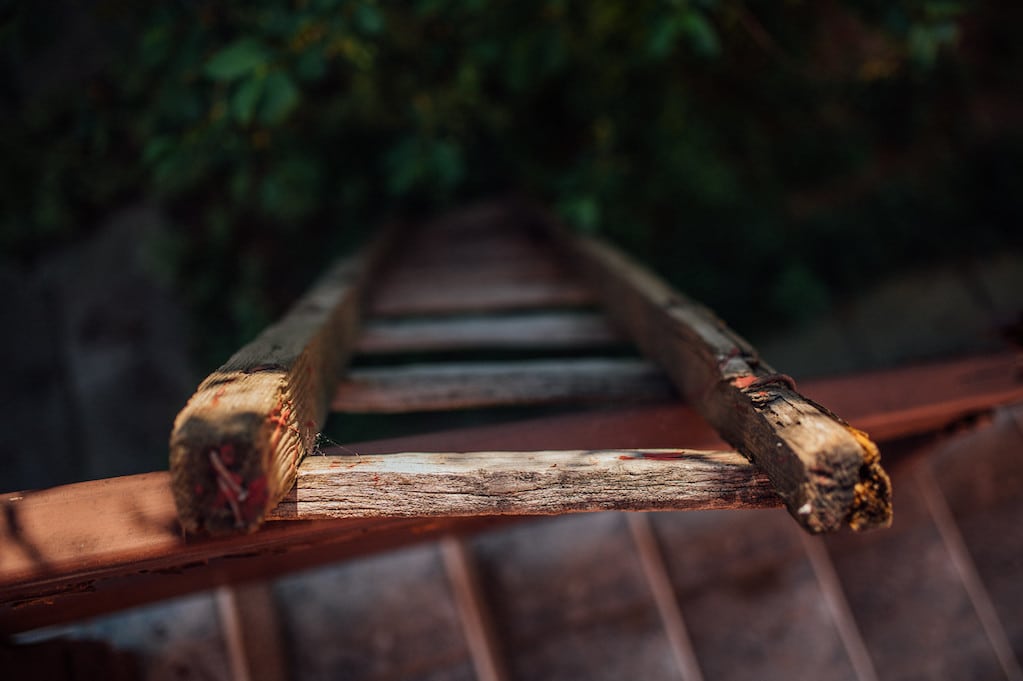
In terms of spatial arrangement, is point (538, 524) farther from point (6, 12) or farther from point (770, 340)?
point (6, 12)

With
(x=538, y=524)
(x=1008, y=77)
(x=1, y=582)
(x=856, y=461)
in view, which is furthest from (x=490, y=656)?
(x=1008, y=77)

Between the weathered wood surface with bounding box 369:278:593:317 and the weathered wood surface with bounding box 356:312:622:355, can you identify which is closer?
the weathered wood surface with bounding box 356:312:622:355

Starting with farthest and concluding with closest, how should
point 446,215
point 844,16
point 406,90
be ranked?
1. point 844,16
2. point 446,215
3. point 406,90

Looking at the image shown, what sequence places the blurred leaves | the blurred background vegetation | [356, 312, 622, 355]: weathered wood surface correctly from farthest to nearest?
the blurred background vegetation
[356, 312, 622, 355]: weathered wood surface
the blurred leaves

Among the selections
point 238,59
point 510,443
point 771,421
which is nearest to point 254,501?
point 510,443

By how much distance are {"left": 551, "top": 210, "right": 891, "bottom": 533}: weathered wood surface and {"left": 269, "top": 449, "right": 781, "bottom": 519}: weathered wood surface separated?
92mm

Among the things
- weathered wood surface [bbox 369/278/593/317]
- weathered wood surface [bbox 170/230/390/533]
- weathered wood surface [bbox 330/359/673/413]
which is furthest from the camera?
weathered wood surface [bbox 369/278/593/317]

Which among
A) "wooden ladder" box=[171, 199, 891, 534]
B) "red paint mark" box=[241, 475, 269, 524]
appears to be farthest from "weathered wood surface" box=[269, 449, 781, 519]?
"red paint mark" box=[241, 475, 269, 524]

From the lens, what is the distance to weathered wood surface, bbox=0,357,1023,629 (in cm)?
107

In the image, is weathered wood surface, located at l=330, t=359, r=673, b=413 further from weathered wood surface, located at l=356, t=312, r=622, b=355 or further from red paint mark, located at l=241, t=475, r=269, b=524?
red paint mark, located at l=241, t=475, r=269, b=524

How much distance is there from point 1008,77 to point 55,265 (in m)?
6.02

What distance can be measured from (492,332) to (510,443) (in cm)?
114

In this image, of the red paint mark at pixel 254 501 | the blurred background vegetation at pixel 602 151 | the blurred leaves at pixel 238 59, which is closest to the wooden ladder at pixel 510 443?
the red paint mark at pixel 254 501

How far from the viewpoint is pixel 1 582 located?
42.9 inches
